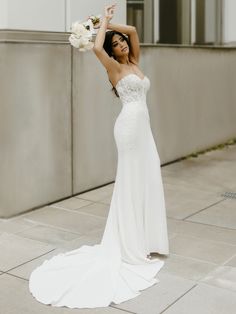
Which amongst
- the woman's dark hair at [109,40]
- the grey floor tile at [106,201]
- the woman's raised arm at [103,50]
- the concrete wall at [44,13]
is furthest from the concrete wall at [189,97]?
the woman's raised arm at [103,50]

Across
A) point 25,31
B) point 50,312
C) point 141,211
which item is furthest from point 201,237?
point 25,31

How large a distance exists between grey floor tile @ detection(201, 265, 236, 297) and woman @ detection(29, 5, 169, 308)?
0.46 m

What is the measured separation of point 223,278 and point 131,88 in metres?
1.81

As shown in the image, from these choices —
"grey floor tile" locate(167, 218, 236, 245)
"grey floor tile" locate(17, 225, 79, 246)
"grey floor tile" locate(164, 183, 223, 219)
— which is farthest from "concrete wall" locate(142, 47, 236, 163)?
"grey floor tile" locate(17, 225, 79, 246)

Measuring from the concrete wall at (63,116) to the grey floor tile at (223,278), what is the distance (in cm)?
270

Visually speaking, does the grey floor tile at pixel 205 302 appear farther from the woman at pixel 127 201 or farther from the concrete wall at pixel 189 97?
the concrete wall at pixel 189 97

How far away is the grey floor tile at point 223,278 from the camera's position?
181 inches

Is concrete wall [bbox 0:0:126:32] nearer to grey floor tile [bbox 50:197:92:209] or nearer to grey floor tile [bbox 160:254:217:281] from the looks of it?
grey floor tile [bbox 50:197:92:209]

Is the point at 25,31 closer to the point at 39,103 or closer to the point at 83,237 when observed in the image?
the point at 39,103

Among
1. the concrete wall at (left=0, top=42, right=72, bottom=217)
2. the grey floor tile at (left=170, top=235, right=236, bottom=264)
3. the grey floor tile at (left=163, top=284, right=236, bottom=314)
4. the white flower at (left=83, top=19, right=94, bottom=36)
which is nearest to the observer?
the grey floor tile at (left=163, top=284, right=236, bottom=314)

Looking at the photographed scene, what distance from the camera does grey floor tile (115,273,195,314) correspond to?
13.8 ft

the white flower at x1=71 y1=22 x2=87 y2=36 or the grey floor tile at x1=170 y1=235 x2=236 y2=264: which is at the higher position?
the white flower at x1=71 y1=22 x2=87 y2=36

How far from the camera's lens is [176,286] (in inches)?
180

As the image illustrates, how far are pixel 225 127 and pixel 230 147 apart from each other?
49cm
